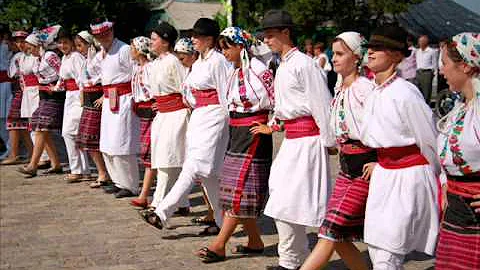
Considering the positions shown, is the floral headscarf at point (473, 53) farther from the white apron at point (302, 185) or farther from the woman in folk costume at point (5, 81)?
the woman in folk costume at point (5, 81)

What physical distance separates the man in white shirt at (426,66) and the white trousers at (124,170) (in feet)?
34.1

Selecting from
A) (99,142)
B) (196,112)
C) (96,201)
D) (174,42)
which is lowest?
(96,201)

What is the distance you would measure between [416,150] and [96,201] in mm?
5089

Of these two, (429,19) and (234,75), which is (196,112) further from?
(429,19)

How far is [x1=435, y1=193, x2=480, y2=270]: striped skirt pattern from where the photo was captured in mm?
3363

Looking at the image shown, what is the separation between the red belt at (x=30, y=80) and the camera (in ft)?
34.4

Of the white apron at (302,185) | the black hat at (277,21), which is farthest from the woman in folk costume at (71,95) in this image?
the white apron at (302,185)

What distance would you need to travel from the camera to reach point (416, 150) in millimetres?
3871

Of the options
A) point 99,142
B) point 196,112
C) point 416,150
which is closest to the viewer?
point 416,150

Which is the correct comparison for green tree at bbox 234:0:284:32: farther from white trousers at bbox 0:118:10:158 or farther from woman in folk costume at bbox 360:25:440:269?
woman in folk costume at bbox 360:25:440:269

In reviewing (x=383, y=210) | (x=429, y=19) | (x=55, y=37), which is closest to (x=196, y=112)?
(x=383, y=210)

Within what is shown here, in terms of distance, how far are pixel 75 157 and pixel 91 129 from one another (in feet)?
2.96

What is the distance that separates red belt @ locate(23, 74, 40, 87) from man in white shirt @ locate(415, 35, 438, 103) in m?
9.72

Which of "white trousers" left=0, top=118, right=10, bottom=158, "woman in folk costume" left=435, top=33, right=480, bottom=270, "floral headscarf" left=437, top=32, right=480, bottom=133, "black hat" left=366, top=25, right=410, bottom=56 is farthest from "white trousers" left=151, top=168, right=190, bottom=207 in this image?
"white trousers" left=0, top=118, right=10, bottom=158
